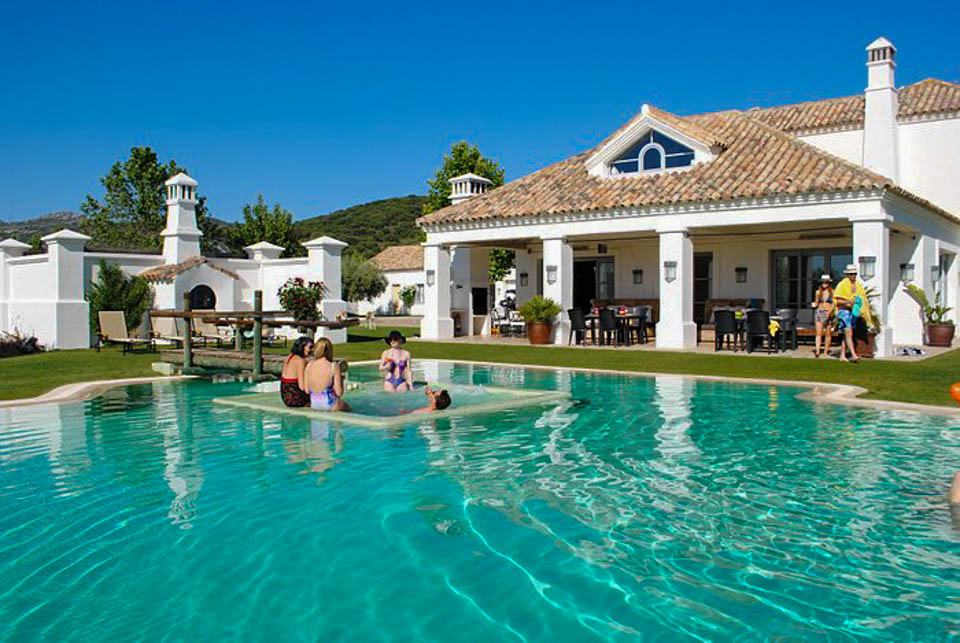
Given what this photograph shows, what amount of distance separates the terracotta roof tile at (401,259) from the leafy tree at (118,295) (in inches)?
1553

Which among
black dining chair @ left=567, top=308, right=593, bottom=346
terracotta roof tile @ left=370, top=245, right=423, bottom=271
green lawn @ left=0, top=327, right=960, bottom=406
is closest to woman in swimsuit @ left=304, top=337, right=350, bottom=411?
green lawn @ left=0, top=327, right=960, bottom=406

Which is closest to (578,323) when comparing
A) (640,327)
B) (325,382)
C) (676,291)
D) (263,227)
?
(640,327)

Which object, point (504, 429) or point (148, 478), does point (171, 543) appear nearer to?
point (148, 478)

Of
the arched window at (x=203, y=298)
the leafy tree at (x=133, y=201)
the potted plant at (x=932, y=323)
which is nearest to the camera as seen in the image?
the potted plant at (x=932, y=323)

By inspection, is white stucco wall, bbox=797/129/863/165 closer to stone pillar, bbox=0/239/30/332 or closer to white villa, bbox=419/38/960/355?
white villa, bbox=419/38/960/355

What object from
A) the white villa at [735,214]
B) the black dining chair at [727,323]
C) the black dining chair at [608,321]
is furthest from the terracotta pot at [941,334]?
the black dining chair at [608,321]

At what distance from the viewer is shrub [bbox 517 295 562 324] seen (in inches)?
896

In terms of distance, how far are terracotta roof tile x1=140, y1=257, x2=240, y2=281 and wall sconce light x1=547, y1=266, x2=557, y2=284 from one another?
10285 mm

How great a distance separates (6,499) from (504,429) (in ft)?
17.5

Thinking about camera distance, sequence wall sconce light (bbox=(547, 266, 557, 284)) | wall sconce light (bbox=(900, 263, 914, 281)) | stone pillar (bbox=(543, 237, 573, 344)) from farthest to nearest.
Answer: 1. wall sconce light (bbox=(547, 266, 557, 284))
2. stone pillar (bbox=(543, 237, 573, 344))
3. wall sconce light (bbox=(900, 263, 914, 281))

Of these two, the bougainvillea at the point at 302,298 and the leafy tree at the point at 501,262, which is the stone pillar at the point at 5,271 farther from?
the leafy tree at the point at 501,262

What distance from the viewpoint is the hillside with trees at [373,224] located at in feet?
290

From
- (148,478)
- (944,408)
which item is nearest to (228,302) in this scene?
(148,478)

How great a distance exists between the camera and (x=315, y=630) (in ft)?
14.5
